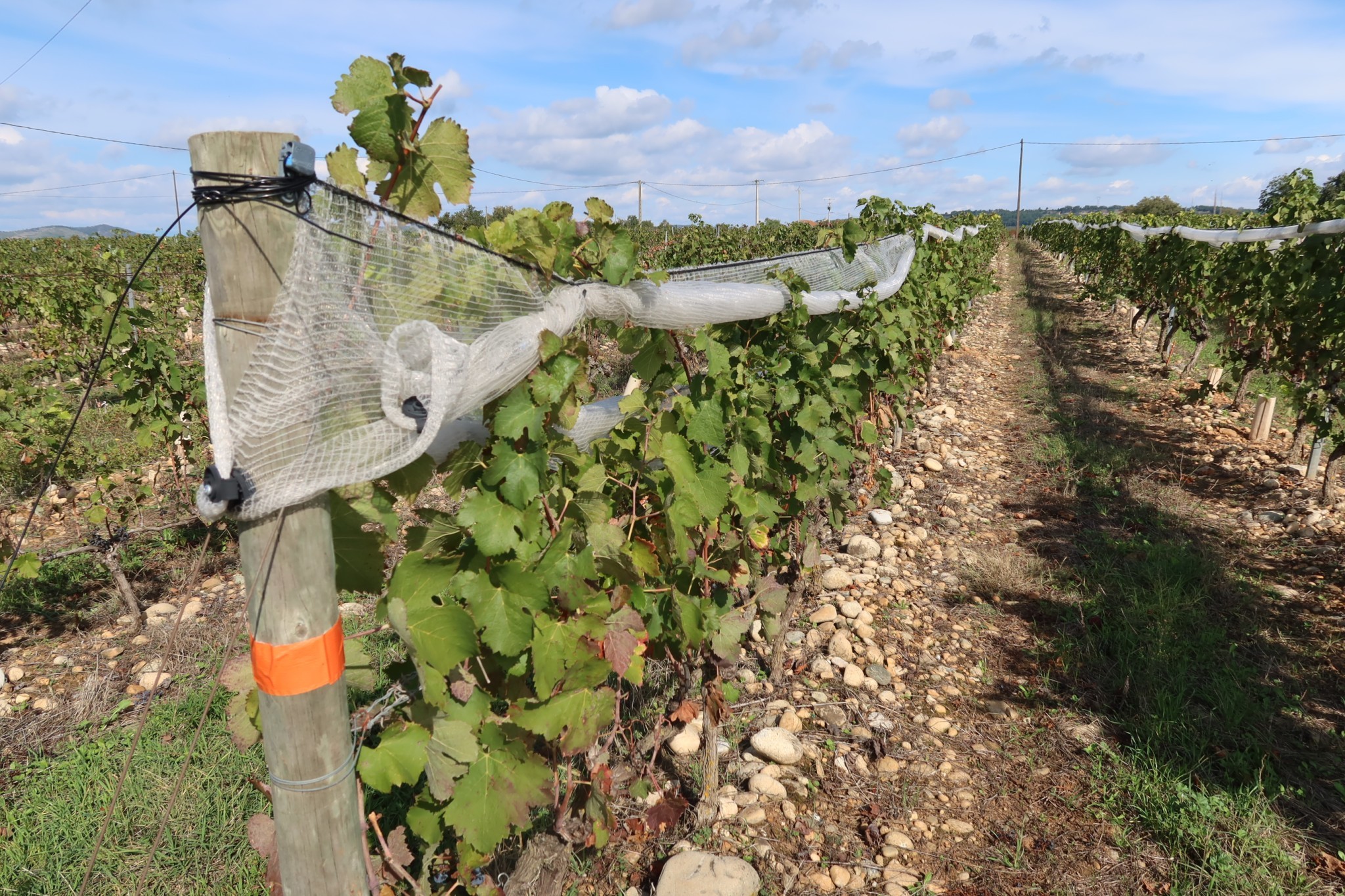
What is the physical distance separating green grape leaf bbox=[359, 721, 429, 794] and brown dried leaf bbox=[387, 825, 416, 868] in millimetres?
246

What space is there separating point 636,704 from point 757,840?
667 millimetres

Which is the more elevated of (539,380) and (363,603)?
(539,380)

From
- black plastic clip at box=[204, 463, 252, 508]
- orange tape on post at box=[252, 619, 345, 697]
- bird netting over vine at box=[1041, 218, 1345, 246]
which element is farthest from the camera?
bird netting over vine at box=[1041, 218, 1345, 246]

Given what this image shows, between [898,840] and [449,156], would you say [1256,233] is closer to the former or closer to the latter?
[898,840]

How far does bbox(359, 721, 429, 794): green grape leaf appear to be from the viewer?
1.50 meters

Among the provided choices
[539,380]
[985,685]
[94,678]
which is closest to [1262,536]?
[985,685]

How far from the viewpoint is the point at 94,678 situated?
335 cm

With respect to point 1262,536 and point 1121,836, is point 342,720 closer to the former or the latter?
point 1121,836

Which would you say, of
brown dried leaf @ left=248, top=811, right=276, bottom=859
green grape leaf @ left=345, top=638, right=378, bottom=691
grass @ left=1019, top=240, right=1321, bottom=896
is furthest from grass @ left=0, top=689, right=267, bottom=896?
grass @ left=1019, top=240, right=1321, bottom=896

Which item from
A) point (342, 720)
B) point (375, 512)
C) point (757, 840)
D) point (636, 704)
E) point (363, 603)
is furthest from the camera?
point (363, 603)

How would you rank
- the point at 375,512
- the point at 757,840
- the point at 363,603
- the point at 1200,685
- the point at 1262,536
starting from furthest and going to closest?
the point at 1262,536, the point at 363,603, the point at 1200,685, the point at 757,840, the point at 375,512

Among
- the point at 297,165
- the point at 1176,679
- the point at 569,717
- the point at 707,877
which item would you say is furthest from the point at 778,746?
the point at 297,165

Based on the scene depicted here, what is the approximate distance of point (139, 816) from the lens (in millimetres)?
2523

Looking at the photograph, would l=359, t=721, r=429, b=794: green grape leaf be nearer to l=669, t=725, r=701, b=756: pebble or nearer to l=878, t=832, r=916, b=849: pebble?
l=669, t=725, r=701, b=756: pebble
